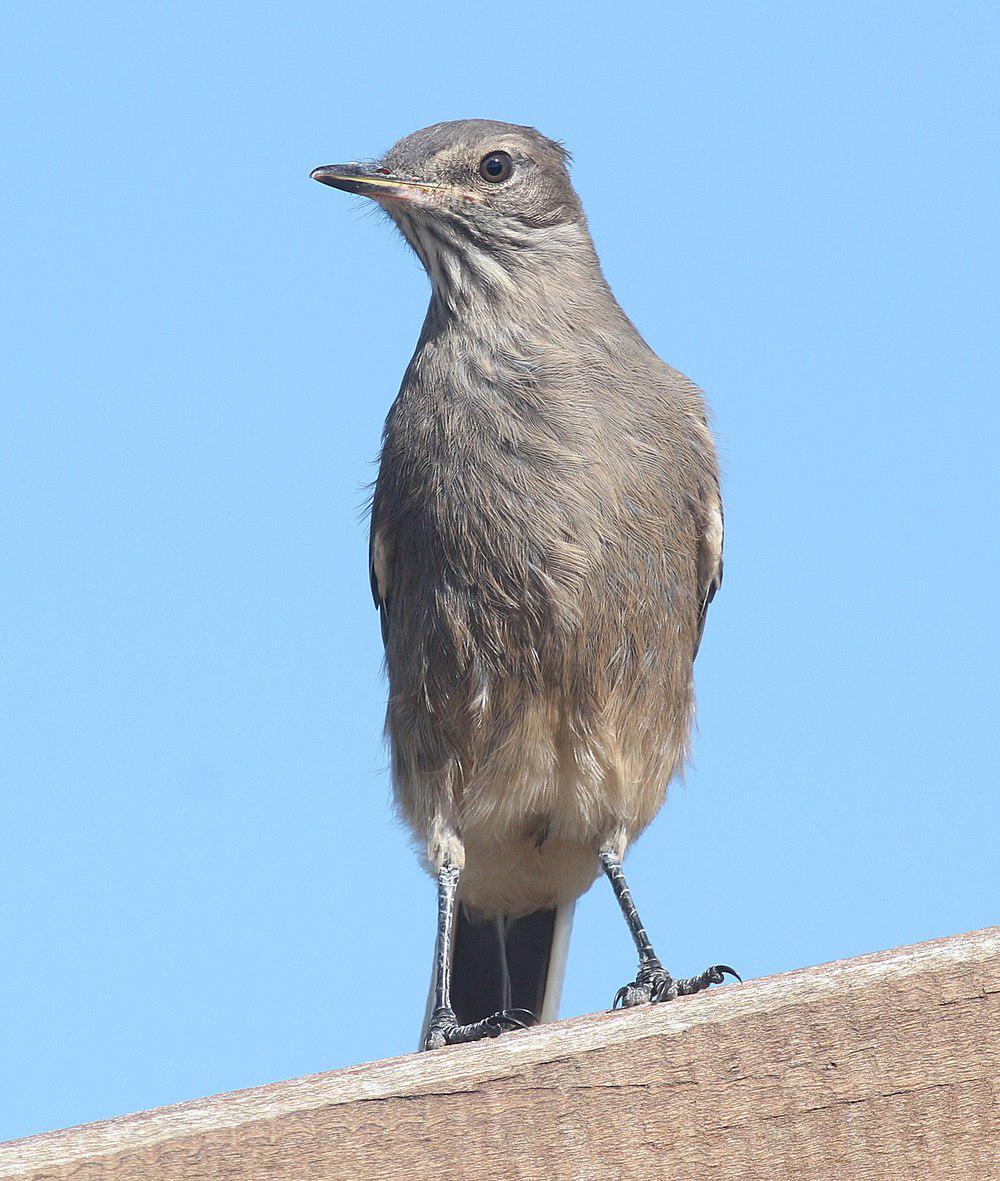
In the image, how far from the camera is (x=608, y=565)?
204 inches

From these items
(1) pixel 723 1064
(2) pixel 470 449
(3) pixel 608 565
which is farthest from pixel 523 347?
(1) pixel 723 1064

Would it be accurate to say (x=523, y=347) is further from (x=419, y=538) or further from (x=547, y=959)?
(x=547, y=959)

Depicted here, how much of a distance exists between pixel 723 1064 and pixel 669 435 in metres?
2.97

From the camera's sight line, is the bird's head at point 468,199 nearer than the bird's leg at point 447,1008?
No

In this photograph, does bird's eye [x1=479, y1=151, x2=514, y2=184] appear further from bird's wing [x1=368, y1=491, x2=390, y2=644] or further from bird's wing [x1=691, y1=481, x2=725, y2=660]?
bird's wing [x1=691, y1=481, x2=725, y2=660]

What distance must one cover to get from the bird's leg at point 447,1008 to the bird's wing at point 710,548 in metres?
1.18

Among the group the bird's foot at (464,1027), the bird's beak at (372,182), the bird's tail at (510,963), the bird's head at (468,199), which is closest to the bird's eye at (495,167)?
the bird's head at (468,199)

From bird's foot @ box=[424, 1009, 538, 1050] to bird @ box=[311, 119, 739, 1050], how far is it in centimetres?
1

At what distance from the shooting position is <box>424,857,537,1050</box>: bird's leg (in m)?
4.88

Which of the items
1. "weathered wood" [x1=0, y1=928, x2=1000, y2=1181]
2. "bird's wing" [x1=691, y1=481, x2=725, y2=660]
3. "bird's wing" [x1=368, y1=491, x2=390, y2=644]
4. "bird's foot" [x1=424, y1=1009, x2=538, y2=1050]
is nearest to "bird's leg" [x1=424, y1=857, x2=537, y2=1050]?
"bird's foot" [x1=424, y1=1009, x2=538, y2=1050]

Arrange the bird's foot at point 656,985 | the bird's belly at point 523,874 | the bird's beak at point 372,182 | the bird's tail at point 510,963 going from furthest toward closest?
the bird's tail at point 510,963 → the bird's belly at point 523,874 → the bird's beak at point 372,182 → the bird's foot at point 656,985

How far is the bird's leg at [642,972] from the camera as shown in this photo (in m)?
4.58

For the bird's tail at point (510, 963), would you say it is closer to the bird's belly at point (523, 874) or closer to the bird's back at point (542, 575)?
the bird's belly at point (523, 874)

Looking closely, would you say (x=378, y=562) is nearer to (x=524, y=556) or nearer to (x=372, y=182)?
(x=524, y=556)
